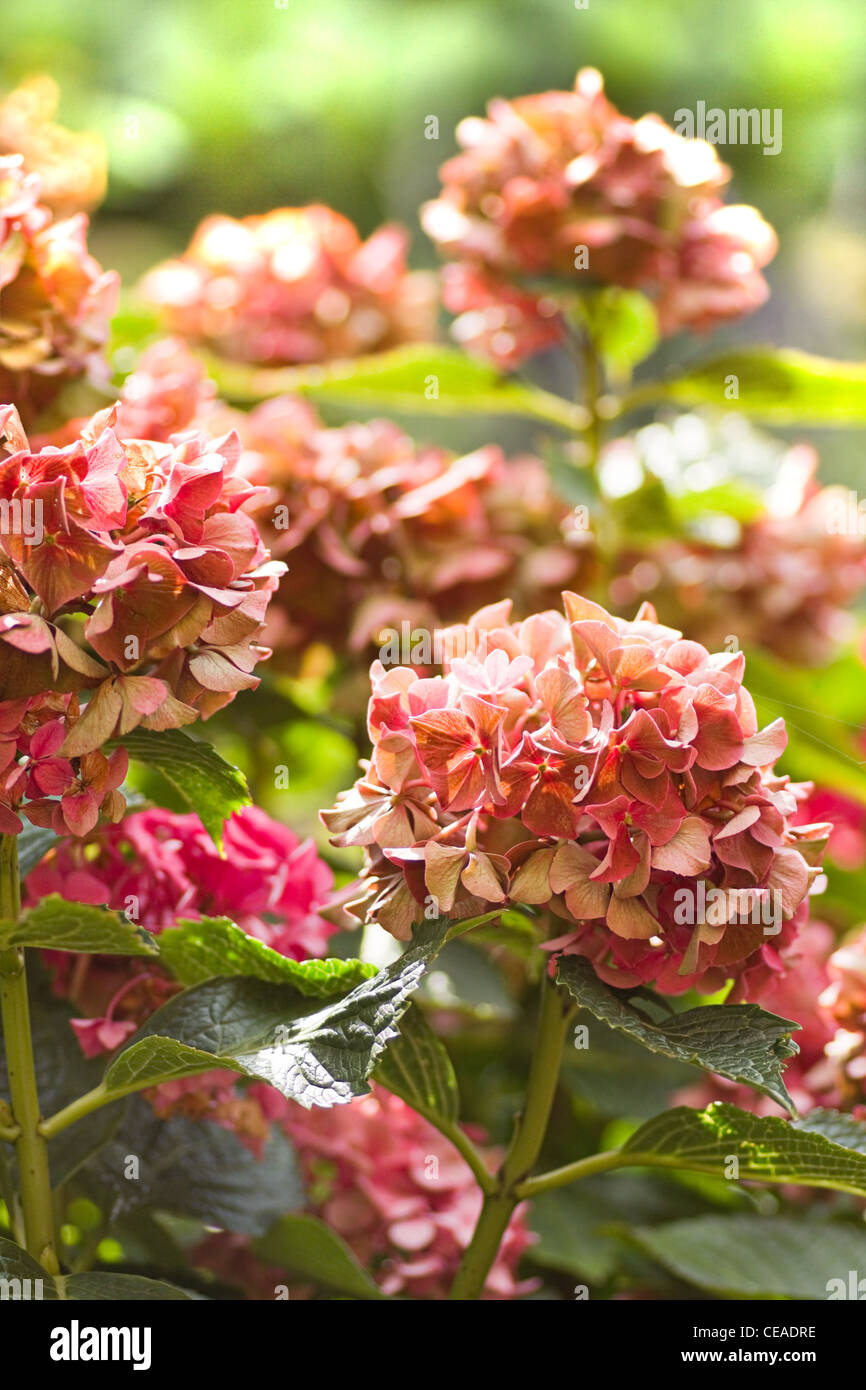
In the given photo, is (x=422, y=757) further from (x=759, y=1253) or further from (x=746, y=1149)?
(x=759, y=1253)

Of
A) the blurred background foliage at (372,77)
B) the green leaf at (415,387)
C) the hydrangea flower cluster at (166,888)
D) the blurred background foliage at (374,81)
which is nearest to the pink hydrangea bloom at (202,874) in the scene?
the hydrangea flower cluster at (166,888)

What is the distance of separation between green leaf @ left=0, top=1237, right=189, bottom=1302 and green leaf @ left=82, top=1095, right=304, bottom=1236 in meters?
0.10

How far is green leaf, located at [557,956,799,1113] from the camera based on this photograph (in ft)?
1.33

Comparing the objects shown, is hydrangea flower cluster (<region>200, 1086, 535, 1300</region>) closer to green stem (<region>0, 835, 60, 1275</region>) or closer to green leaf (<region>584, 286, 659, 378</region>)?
green stem (<region>0, 835, 60, 1275</region>)

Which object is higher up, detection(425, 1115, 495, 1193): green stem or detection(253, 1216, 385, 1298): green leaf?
detection(425, 1115, 495, 1193): green stem

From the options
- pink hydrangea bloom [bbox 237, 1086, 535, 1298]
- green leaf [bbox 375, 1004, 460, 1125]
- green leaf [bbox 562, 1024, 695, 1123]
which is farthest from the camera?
green leaf [bbox 562, 1024, 695, 1123]

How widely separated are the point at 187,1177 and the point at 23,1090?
0.14 metres

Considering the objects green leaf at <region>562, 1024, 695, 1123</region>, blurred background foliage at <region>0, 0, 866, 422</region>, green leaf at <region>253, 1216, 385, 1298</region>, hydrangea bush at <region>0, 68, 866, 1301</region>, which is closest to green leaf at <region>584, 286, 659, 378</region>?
hydrangea bush at <region>0, 68, 866, 1301</region>

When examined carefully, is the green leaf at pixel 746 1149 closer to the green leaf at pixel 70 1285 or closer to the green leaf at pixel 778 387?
the green leaf at pixel 70 1285

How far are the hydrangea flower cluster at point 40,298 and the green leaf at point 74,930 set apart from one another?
10.0 inches

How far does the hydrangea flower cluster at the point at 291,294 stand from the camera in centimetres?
93

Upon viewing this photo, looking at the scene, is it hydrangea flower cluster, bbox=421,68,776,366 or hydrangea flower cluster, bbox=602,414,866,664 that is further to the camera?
hydrangea flower cluster, bbox=602,414,866,664

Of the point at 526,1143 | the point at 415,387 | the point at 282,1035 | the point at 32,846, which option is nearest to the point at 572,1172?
the point at 526,1143
